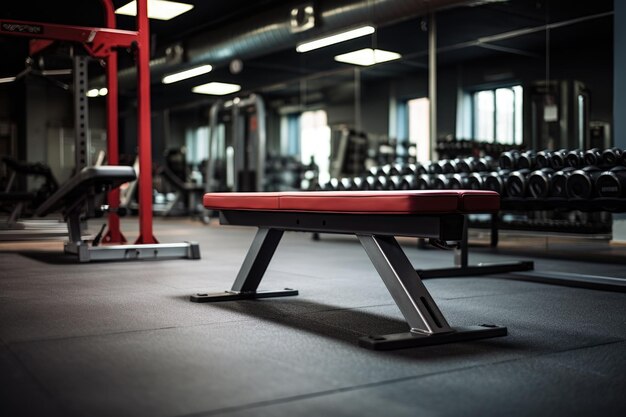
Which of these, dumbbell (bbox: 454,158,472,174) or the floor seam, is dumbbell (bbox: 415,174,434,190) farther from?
the floor seam

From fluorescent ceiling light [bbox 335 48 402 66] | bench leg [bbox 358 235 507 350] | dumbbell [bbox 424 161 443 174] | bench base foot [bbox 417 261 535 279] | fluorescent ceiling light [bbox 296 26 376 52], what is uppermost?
fluorescent ceiling light [bbox 296 26 376 52]

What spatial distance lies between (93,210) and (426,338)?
304 cm

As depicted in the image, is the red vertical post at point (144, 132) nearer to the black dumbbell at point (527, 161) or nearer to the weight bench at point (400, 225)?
the weight bench at point (400, 225)

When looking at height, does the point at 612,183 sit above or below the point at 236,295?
above

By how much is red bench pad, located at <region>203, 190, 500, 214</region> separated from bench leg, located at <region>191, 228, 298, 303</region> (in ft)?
0.81

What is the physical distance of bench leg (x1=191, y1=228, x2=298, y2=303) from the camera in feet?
8.79

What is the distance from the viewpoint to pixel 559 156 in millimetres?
3977

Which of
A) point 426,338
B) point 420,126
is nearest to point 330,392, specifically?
point 426,338

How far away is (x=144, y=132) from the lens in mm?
4406

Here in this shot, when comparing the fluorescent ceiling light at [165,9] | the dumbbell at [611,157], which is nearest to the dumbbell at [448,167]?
the dumbbell at [611,157]

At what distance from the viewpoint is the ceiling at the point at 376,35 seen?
216 inches

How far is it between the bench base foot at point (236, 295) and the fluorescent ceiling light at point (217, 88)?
407 inches

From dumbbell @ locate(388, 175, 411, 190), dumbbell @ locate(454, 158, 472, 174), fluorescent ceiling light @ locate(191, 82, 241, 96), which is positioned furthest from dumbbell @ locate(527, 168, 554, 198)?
fluorescent ceiling light @ locate(191, 82, 241, 96)

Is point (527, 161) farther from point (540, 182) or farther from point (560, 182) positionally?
point (560, 182)
